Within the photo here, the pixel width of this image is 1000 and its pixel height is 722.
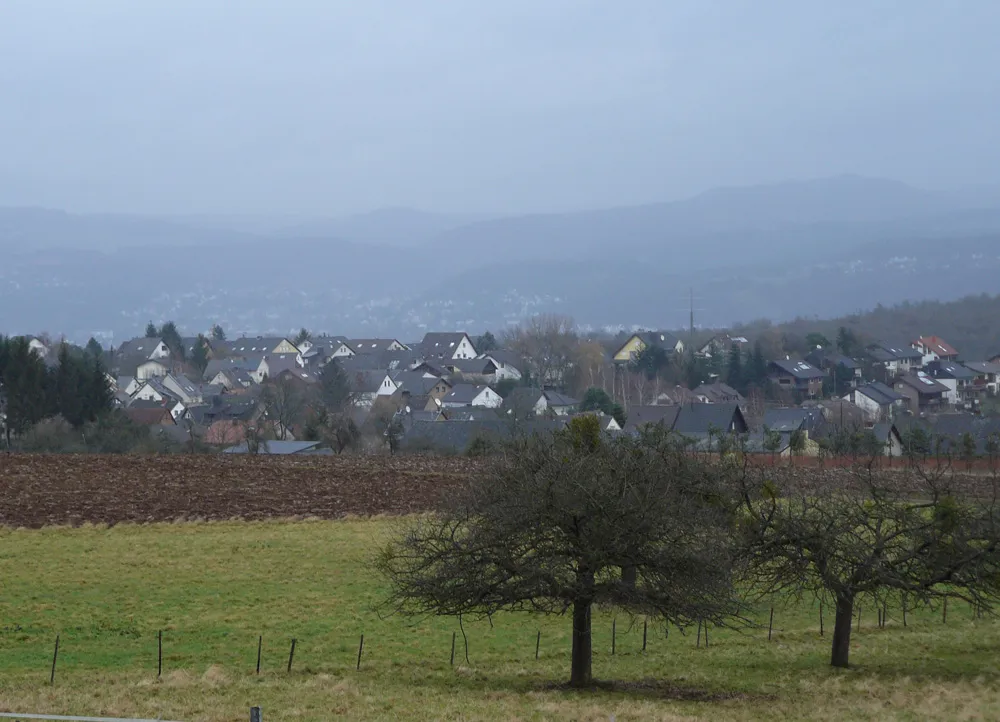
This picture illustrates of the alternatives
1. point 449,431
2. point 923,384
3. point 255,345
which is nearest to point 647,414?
point 449,431

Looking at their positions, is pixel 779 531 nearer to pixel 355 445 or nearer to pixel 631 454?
pixel 631 454

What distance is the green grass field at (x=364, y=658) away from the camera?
58.0 feet

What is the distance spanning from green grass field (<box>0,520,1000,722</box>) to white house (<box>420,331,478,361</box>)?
4884 inches

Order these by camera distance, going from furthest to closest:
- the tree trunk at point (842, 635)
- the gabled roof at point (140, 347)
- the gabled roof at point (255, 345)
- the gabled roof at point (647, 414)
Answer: the gabled roof at point (255, 345), the gabled roof at point (140, 347), the gabled roof at point (647, 414), the tree trunk at point (842, 635)

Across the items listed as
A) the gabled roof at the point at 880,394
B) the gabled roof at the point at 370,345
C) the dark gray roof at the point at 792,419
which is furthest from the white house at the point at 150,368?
the dark gray roof at the point at 792,419

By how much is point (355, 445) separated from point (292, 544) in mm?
37947

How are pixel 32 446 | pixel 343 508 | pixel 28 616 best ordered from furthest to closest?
pixel 32 446, pixel 343 508, pixel 28 616

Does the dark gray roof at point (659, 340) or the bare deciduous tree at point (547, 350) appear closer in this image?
the bare deciduous tree at point (547, 350)

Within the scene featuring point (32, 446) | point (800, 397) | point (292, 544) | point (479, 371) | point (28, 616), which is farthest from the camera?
point (479, 371)

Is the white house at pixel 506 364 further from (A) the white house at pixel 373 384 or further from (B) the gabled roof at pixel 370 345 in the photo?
(B) the gabled roof at pixel 370 345

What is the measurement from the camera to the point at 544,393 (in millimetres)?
100438

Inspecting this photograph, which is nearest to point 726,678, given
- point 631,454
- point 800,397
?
point 631,454

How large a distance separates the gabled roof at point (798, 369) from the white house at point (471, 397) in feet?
106

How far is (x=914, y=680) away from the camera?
2031 cm
